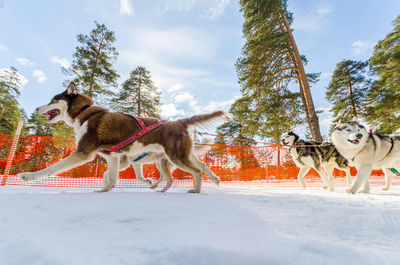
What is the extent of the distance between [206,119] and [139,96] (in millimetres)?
17950

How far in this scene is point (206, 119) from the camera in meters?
3.20

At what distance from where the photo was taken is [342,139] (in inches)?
136

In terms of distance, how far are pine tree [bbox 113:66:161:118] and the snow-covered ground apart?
1776 cm

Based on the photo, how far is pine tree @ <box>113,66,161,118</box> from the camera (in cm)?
1891

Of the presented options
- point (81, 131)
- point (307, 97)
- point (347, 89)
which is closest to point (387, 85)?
point (347, 89)

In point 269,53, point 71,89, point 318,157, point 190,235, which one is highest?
point 269,53

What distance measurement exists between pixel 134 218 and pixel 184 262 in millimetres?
751

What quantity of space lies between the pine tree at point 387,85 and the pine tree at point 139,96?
19.2m

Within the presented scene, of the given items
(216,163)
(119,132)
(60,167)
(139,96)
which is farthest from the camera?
(139,96)

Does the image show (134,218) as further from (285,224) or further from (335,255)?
(335,255)

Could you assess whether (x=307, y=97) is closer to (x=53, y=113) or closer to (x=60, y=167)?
(x=53, y=113)

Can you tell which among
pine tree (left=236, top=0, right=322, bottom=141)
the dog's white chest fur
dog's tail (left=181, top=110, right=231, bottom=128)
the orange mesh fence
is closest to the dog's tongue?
the dog's white chest fur

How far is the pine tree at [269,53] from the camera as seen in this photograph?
9.23 m

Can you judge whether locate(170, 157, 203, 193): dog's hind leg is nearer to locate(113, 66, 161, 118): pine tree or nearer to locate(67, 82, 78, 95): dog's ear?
locate(67, 82, 78, 95): dog's ear
